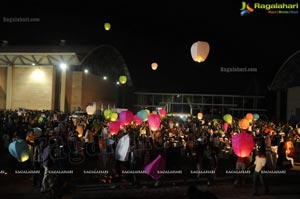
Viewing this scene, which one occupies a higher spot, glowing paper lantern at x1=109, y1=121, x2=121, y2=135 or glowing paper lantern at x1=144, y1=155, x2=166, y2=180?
glowing paper lantern at x1=109, y1=121, x2=121, y2=135

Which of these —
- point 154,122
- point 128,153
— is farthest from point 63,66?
point 128,153

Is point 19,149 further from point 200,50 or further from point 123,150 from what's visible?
point 200,50

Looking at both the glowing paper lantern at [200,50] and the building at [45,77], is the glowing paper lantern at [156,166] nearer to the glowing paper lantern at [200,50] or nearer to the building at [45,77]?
the glowing paper lantern at [200,50]

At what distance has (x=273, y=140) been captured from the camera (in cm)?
1181

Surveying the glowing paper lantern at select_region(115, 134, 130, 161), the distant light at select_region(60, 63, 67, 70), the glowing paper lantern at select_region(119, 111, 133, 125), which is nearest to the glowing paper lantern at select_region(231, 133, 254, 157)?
the glowing paper lantern at select_region(115, 134, 130, 161)

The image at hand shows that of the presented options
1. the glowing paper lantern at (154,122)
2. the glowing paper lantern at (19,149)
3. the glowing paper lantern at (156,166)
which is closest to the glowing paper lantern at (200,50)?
the glowing paper lantern at (154,122)

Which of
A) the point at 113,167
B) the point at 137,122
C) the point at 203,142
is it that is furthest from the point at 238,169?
the point at 137,122

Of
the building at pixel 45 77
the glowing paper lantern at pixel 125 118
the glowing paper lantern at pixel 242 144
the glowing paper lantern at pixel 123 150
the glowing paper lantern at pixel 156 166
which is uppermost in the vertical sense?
the building at pixel 45 77

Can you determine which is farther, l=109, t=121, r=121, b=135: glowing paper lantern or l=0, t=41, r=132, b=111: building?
l=0, t=41, r=132, b=111: building

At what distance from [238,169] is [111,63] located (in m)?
23.0

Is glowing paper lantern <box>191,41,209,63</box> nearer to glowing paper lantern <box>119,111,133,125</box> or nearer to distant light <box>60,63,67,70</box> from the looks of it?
glowing paper lantern <box>119,111,133,125</box>

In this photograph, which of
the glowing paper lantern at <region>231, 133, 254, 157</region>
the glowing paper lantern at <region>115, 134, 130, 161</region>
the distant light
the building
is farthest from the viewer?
the distant light

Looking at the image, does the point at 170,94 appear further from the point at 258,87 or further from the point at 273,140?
the point at 273,140

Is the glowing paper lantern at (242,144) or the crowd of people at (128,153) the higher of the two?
the glowing paper lantern at (242,144)
